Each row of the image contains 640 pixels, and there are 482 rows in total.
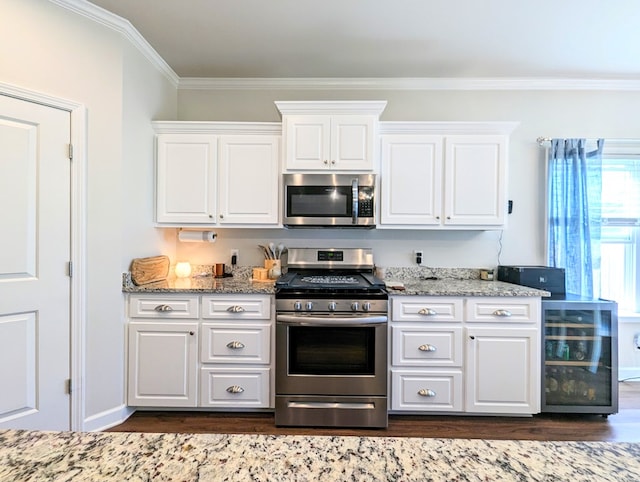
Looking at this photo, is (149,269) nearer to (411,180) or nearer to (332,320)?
(332,320)

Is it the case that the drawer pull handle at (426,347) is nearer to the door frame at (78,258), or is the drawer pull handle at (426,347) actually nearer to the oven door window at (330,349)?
the oven door window at (330,349)

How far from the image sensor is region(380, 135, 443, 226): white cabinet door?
8.70 ft

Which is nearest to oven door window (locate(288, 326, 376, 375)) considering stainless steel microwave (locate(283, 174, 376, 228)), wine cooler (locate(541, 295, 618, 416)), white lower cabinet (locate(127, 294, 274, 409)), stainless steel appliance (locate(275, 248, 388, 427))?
stainless steel appliance (locate(275, 248, 388, 427))

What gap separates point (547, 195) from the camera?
294 cm

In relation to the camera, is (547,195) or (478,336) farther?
(547,195)

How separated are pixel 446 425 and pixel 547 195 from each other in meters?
2.19

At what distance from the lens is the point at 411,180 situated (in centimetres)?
267

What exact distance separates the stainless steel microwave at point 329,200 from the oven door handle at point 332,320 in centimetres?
77

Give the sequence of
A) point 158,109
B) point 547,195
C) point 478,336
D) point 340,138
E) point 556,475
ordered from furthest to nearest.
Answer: point 547,195
point 158,109
point 340,138
point 478,336
point 556,475

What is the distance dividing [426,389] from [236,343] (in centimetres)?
141

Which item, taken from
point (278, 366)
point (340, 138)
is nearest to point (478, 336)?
point (278, 366)

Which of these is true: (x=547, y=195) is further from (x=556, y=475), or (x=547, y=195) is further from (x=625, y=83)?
(x=556, y=475)

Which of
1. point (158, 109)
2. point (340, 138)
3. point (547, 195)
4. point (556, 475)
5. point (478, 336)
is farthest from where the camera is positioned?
point (547, 195)

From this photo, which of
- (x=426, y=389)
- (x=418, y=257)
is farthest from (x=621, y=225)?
(x=426, y=389)
